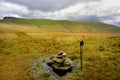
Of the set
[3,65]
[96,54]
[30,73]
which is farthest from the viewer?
[96,54]

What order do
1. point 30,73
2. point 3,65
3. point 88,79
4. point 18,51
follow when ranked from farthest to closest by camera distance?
point 18,51 < point 3,65 < point 30,73 < point 88,79

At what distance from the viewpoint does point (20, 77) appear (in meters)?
24.5

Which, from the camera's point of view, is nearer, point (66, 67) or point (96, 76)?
point (96, 76)

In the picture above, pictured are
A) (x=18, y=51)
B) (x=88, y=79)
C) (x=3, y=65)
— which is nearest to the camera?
(x=88, y=79)

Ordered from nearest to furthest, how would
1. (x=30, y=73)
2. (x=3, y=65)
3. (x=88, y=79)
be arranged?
(x=88, y=79) → (x=30, y=73) → (x=3, y=65)

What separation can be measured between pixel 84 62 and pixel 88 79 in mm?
6621

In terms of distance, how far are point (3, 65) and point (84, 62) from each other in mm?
12105

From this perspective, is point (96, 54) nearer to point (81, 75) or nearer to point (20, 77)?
point (81, 75)

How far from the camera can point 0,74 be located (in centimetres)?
2575

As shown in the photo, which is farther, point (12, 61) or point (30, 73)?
point (12, 61)

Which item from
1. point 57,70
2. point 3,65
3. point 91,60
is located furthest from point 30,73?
point 91,60

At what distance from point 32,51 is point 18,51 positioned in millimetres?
2741

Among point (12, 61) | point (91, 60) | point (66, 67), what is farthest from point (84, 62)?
point (12, 61)

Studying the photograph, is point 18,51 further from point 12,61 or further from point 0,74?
point 0,74
